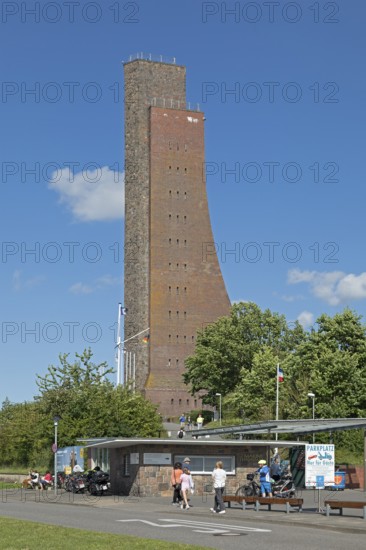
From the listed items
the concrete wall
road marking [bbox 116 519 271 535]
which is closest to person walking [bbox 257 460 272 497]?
road marking [bbox 116 519 271 535]

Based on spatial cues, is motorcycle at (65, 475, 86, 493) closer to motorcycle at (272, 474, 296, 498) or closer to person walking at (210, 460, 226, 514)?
motorcycle at (272, 474, 296, 498)

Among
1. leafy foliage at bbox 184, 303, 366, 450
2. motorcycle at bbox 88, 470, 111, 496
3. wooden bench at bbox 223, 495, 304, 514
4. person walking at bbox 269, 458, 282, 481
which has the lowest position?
wooden bench at bbox 223, 495, 304, 514

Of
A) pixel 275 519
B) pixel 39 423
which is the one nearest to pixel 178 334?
pixel 39 423

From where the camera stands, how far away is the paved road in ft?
77.2

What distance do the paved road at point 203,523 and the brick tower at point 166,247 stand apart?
8552 cm

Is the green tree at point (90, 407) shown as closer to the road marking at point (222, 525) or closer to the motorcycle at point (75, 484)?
the motorcycle at point (75, 484)

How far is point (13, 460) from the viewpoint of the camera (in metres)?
75.9

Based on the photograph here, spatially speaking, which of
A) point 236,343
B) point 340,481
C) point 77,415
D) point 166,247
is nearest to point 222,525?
point 340,481

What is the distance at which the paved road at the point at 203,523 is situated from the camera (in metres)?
23.5

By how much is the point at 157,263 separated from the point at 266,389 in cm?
4159

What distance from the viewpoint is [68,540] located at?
2294 centimetres

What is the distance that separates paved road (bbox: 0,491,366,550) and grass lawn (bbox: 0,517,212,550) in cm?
104

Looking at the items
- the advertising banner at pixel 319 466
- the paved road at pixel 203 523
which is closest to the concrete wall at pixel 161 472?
the paved road at pixel 203 523

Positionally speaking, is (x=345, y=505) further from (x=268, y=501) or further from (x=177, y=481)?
(x=177, y=481)
